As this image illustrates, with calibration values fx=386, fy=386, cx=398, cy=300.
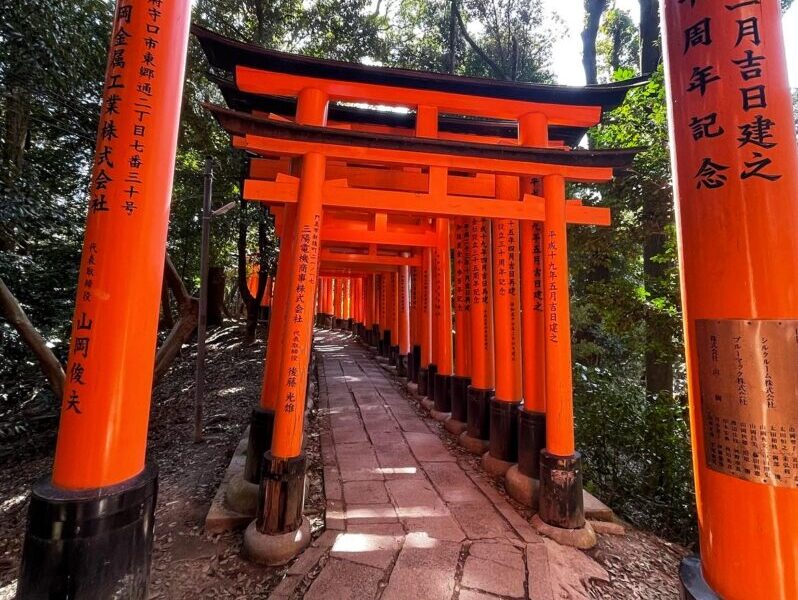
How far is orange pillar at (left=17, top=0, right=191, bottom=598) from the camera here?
1.88 meters

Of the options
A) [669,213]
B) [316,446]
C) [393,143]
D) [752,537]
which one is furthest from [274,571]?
[669,213]

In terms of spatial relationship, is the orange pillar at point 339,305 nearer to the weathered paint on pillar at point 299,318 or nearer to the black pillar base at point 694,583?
the weathered paint on pillar at point 299,318

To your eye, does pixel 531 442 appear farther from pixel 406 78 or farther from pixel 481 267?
pixel 406 78

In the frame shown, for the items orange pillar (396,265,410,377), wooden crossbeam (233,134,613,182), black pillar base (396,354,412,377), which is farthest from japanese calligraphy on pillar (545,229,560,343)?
black pillar base (396,354,412,377)

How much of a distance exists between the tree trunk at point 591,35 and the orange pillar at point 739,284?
11.3 metres

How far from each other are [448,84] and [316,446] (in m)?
4.92

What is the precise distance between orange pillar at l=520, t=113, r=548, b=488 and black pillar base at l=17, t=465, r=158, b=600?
3.46 metres

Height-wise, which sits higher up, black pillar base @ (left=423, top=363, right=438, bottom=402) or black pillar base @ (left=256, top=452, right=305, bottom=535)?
black pillar base @ (left=423, top=363, right=438, bottom=402)

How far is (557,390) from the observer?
3.73 metres

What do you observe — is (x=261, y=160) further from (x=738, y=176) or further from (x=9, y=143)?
(x=9, y=143)

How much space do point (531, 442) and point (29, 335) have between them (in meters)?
6.19

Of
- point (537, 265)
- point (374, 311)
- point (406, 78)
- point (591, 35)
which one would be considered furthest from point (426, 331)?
point (591, 35)

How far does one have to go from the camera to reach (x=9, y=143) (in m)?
7.14

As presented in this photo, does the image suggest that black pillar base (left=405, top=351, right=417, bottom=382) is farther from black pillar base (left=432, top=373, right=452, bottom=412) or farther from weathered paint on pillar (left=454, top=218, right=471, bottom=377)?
weathered paint on pillar (left=454, top=218, right=471, bottom=377)
